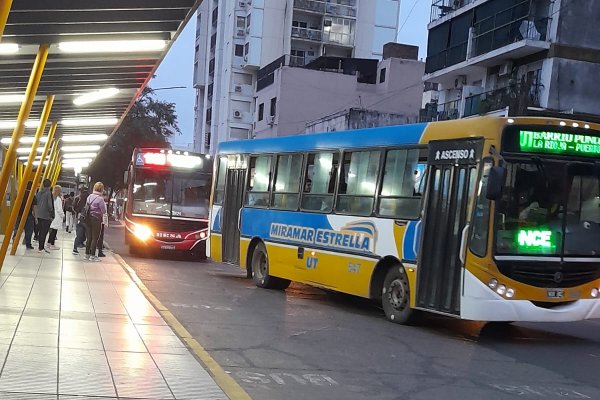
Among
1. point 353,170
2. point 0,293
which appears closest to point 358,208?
point 353,170

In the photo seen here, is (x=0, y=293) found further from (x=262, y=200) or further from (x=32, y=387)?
(x=262, y=200)

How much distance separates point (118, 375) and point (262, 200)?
360 inches

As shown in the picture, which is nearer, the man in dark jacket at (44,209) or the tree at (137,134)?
the man in dark jacket at (44,209)

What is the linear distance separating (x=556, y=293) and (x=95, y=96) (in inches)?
385

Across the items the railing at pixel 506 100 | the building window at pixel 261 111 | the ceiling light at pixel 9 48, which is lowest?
the ceiling light at pixel 9 48

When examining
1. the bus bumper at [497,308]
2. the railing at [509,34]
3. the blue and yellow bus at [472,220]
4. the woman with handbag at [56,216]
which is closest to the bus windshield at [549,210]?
the blue and yellow bus at [472,220]

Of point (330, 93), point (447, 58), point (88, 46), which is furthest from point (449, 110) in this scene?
point (88, 46)

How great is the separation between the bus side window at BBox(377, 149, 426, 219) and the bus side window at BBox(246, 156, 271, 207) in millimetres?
4108

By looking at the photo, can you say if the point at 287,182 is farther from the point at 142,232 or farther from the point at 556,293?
the point at 142,232

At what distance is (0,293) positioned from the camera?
34.0 ft

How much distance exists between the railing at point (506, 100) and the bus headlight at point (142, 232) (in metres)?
13.5

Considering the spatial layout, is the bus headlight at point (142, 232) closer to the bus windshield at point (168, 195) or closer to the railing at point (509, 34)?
the bus windshield at point (168, 195)

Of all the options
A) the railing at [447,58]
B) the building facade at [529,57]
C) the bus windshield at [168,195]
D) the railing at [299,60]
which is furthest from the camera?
the railing at [299,60]

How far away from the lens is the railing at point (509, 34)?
86.5 ft
